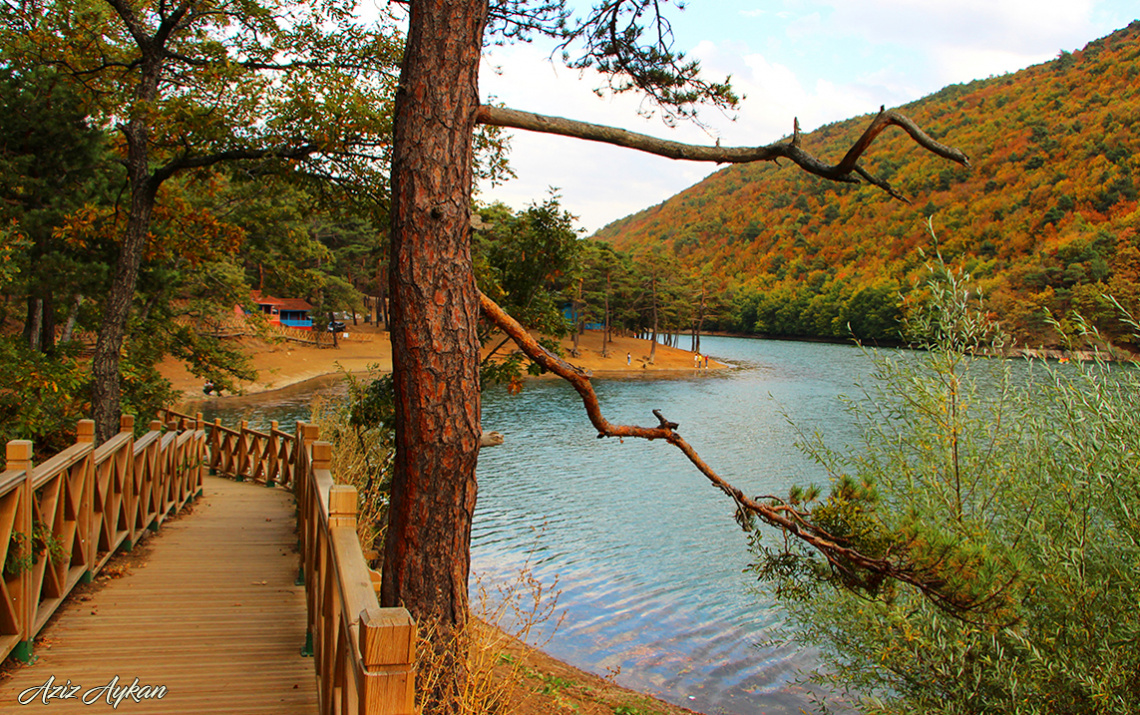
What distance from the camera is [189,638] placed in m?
3.76

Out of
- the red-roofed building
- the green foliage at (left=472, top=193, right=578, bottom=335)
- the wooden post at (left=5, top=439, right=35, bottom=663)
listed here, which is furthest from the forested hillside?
the red-roofed building

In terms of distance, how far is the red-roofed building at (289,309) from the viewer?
147ft

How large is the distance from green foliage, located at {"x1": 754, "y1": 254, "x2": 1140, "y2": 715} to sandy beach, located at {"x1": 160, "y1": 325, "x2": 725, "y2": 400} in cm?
2073

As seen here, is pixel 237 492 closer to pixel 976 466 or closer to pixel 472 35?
pixel 472 35

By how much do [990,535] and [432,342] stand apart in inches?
150

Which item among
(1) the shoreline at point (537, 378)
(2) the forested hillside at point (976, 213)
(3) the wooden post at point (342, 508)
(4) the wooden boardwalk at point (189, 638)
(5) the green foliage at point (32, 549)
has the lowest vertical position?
(1) the shoreline at point (537, 378)

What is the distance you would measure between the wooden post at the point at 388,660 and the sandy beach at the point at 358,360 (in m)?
24.1

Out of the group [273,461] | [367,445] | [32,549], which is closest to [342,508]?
[32,549]

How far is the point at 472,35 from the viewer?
10.5ft

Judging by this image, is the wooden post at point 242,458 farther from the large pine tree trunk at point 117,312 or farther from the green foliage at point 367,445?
the large pine tree trunk at point 117,312

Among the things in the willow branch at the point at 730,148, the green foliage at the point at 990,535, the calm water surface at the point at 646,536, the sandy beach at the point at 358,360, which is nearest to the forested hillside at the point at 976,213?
the sandy beach at the point at 358,360

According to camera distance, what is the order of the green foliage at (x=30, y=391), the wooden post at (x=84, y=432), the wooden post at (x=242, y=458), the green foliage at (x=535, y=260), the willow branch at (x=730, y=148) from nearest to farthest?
the willow branch at (x=730, y=148) → the wooden post at (x=84, y=432) → the green foliage at (x=30, y=391) → the green foliage at (x=535, y=260) → the wooden post at (x=242, y=458)

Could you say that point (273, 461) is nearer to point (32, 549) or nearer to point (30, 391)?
point (30, 391)

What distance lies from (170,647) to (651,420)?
20.8 metres
